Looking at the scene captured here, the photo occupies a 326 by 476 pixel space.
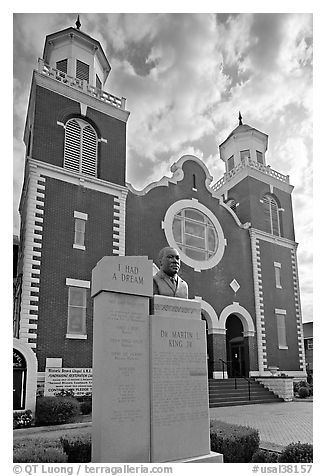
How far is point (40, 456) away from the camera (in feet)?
23.0

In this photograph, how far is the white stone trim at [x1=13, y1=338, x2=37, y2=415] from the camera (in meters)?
14.4

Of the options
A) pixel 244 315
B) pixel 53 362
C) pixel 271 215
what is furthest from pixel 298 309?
pixel 53 362

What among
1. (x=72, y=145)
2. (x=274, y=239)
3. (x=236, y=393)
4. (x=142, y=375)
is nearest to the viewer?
(x=142, y=375)

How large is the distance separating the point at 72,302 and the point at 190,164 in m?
11.4

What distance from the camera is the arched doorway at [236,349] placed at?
78.8ft

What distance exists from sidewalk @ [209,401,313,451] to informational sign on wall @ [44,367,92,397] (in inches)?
197

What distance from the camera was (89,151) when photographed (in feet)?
67.5

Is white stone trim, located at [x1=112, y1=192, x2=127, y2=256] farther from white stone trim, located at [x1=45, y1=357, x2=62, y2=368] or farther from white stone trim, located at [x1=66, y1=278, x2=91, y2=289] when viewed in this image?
white stone trim, located at [x1=45, y1=357, x2=62, y2=368]

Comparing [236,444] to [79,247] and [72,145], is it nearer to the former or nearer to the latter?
[79,247]

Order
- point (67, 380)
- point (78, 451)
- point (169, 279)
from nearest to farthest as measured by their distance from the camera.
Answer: point (78, 451)
point (169, 279)
point (67, 380)

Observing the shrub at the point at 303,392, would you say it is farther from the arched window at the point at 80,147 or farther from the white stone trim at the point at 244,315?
the arched window at the point at 80,147

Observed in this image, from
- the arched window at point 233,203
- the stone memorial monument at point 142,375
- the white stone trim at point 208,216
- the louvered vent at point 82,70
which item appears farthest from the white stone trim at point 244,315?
the stone memorial monument at point 142,375

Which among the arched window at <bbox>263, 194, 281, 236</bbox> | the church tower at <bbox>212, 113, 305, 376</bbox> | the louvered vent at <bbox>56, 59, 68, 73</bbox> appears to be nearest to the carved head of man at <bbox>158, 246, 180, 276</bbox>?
the louvered vent at <bbox>56, 59, 68, 73</bbox>

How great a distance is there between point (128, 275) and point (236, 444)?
3735mm
